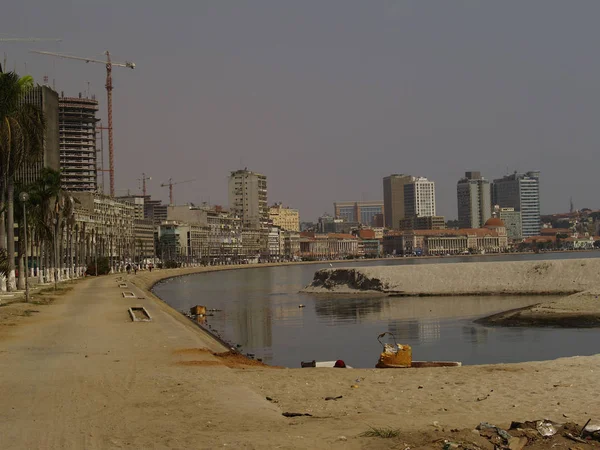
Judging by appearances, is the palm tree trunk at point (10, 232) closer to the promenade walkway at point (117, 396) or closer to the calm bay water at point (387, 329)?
the calm bay water at point (387, 329)

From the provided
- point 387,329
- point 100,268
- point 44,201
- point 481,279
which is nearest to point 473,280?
point 481,279

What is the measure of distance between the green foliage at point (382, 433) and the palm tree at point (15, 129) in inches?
1636

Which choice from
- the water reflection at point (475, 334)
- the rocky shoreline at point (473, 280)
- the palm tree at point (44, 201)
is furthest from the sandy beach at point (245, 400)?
the palm tree at point (44, 201)

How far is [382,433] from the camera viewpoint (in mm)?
11805

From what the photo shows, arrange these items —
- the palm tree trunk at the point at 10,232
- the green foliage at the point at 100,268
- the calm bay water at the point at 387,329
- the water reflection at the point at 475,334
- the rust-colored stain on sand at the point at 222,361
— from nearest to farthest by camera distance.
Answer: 1. the rust-colored stain on sand at the point at 222,361
2. the calm bay water at the point at 387,329
3. the water reflection at the point at 475,334
4. the palm tree trunk at the point at 10,232
5. the green foliage at the point at 100,268

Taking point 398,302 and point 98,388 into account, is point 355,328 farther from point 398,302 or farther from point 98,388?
point 98,388

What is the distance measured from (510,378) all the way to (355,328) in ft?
78.4

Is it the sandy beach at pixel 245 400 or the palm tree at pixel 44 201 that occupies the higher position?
the palm tree at pixel 44 201

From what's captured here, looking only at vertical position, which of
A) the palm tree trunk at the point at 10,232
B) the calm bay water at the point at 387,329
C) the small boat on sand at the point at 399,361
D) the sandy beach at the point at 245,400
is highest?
the palm tree trunk at the point at 10,232

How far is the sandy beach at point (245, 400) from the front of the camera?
39.0 feet

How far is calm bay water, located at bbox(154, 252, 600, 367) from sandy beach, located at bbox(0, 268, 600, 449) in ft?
24.8

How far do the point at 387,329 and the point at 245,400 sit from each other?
86.2 ft

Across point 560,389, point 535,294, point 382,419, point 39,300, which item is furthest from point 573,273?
point 382,419

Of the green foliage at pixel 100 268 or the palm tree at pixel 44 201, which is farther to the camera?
the green foliage at pixel 100 268
